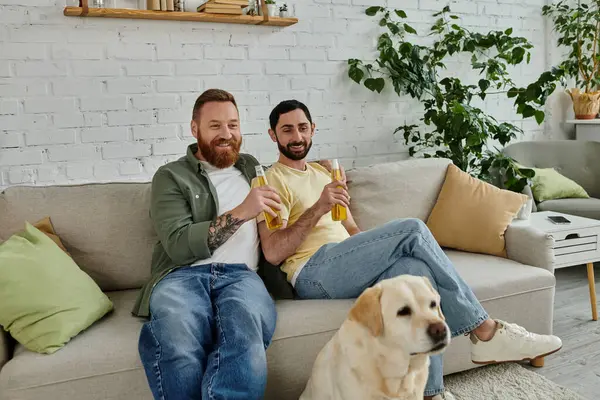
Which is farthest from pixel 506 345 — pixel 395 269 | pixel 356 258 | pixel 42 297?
pixel 42 297

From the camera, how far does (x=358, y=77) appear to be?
340 centimetres

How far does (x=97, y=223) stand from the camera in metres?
2.44

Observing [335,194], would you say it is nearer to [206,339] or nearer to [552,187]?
[206,339]

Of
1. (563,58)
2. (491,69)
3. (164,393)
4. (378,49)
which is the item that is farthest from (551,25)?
(164,393)

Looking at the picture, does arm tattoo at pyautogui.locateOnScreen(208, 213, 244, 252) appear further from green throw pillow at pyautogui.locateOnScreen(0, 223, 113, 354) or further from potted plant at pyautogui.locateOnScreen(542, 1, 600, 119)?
potted plant at pyautogui.locateOnScreen(542, 1, 600, 119)

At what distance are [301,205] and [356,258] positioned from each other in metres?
0.37

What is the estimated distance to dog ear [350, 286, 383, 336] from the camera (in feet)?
5.50

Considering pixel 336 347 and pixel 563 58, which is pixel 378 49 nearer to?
pixel 563 58

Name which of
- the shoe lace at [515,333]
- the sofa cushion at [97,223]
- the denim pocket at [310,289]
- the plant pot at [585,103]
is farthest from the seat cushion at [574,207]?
the sofa cushion at [97,223]

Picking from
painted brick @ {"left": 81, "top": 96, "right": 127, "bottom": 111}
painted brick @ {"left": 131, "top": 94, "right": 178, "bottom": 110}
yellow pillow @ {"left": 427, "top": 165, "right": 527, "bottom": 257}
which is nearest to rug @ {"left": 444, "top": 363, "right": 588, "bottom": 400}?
yellow pillow @ {"left": 427, "top": 165, "right": 527, "bottom": 257}

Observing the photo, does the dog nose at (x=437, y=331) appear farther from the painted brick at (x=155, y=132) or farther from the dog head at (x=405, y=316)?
the painted brick at (x=155, y=132)

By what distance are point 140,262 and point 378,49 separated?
75.0 inches

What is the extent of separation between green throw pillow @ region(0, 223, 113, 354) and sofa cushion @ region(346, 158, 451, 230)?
1.26 m

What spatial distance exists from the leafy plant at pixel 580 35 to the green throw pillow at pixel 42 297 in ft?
11.4
